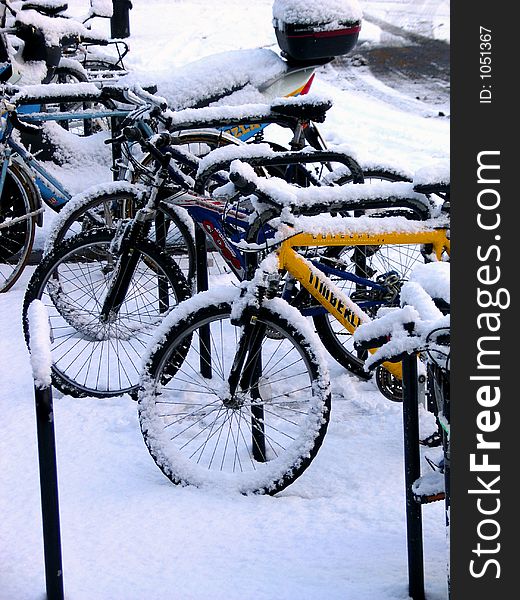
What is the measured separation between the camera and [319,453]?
4.46 metres

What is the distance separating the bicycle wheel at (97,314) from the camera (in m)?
5.08

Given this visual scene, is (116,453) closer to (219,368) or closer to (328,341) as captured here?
(219,368)

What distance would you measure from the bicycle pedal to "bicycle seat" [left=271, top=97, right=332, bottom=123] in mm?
2889

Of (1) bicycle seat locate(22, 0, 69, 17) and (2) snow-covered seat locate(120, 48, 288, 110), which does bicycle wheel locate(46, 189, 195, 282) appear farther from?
(1) bicycle seat locate(22, 0, 69, 17)

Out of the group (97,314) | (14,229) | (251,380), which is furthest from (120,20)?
(251,380)

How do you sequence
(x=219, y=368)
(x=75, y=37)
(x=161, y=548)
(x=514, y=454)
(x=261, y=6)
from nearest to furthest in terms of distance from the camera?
1. (x=514, y=454)
2. (x=161, y=548)
3. (x=219, y=368)
4. (x=75, y=37)
5. (x=261, y=6)

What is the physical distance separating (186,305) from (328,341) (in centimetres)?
129

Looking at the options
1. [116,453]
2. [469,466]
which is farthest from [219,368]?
[469,466]

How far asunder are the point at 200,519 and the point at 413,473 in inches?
38.9

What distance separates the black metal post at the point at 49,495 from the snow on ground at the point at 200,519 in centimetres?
13

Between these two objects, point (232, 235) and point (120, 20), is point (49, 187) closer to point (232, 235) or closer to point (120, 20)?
point (232, 235)

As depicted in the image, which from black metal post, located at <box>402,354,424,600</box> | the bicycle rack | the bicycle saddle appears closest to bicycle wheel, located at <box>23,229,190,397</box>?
the bicycle saddle

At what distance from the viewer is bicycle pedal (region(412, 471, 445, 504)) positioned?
3086 mm

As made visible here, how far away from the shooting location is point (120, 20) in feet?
34.8
